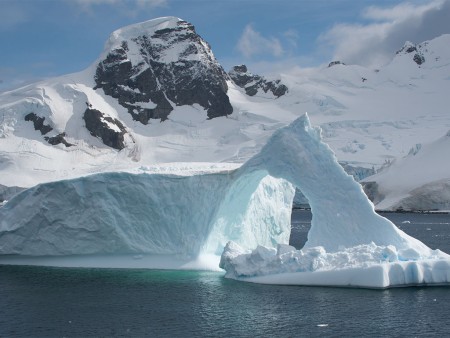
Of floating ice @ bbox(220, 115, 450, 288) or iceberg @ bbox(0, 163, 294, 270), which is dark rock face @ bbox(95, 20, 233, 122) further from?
floating ice @ bbox(220, 115, 450, 288)

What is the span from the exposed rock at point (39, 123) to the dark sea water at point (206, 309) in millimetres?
114422

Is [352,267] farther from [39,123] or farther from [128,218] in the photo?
[39,123]

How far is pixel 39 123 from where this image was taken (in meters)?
138

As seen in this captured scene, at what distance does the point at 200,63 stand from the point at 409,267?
152402 mm

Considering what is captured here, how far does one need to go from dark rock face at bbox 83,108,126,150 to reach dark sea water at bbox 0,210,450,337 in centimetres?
12450

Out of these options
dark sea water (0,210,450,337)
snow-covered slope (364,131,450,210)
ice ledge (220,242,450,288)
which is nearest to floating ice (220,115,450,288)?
ice ledge (220,242,450,288)

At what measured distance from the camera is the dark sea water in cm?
1936

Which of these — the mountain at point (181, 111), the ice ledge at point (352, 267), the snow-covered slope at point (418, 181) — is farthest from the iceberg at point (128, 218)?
the mountain at point (181, 111)

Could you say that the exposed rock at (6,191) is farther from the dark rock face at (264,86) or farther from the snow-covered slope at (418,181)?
the dark rock face at (264,86)

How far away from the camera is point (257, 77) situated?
654 feet

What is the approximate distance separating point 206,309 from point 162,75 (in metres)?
152

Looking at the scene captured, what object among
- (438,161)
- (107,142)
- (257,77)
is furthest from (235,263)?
(257,77)

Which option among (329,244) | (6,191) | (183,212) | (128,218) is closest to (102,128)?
(6,191)

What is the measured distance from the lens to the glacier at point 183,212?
28.4m
